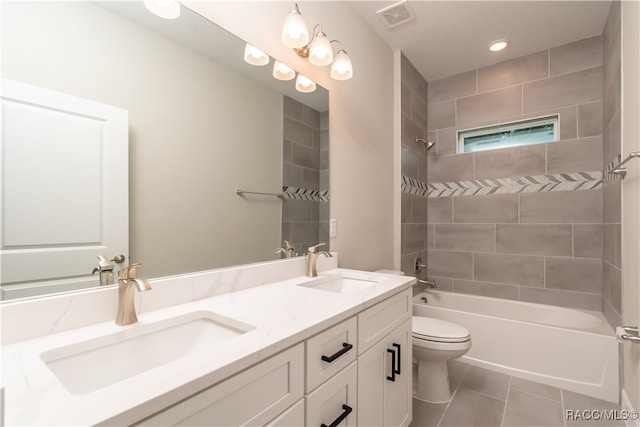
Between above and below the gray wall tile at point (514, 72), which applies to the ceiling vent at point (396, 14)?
above

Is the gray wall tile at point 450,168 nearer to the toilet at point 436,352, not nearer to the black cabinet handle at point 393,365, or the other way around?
the toilet at point 436,352

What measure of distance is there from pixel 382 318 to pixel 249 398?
69cm

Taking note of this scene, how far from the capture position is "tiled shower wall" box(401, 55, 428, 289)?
8.58ft

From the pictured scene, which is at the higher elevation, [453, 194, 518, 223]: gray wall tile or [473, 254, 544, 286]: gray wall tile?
[453, 194, 518, 223]: gray wall tile

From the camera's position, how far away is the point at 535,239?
2.54 m

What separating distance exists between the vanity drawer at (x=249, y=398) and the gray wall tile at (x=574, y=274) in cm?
264

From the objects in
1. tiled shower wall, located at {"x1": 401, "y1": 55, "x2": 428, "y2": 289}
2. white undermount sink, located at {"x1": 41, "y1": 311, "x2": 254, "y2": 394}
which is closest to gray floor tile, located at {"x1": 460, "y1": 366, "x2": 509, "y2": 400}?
tiled shower wall, located at {"x1": 401, "y1": 55, "x2": 428, "y2": 289}

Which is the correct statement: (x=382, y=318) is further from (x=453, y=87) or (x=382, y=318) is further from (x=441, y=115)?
(x=453, y=87)

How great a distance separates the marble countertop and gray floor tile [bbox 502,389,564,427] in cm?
128

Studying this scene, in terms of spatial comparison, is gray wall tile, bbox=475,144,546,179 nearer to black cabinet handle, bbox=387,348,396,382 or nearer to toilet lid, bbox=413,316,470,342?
toilet lid, bbox=413,316,470,342

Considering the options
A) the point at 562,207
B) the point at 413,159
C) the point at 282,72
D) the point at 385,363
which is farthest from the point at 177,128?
the point at 562,207

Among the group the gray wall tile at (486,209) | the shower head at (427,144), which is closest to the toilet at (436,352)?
the gray wall tile at (486,209)

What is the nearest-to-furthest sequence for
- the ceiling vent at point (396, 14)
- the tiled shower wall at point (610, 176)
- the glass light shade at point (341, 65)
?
1. the glass light shade at point (341, 65)
2. the tiled shower wall at point (610, 176)
3. the ceiling vent at point (396, 14)

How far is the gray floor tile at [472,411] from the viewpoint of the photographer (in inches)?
62.4
